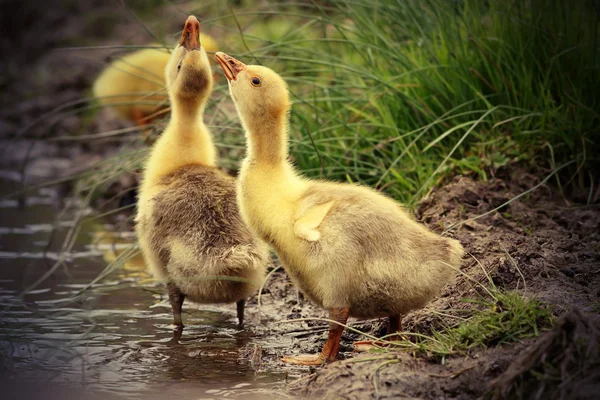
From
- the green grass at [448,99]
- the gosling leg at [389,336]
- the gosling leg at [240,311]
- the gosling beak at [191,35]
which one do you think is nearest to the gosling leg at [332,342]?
the gosling leg at [389,336]

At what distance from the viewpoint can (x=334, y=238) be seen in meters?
3.81

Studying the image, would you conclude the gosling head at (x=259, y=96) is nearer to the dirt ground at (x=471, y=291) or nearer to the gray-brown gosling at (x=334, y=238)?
the gray-brown gosling at (x=334, y=238)

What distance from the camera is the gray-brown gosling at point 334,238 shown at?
3799mm

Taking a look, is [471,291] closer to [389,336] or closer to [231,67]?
[389,336]

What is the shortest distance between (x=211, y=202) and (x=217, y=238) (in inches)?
9.0

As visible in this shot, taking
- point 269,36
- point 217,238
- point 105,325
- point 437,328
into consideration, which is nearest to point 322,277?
point 437,328

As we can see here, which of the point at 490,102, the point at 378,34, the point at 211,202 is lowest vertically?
the point at 211,202

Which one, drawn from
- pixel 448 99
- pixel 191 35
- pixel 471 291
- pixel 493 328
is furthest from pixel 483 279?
pixel 191 35

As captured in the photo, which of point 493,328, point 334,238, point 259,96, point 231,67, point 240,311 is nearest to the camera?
point 493,328

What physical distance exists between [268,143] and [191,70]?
1.07 m

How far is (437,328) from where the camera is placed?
4.04 meters

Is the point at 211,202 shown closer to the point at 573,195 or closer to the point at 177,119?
the point at 177,119

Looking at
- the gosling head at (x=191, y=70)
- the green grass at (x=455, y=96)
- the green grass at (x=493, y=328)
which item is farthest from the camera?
the green grass at (x=455, y=96)

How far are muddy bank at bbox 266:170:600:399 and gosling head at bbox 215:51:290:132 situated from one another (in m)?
1.08
